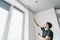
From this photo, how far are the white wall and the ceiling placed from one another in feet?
0.46

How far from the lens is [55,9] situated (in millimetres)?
2570

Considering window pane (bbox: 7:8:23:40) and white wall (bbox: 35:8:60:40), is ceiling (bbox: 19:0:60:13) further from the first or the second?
window pane (bbox: 7:8:23:40)

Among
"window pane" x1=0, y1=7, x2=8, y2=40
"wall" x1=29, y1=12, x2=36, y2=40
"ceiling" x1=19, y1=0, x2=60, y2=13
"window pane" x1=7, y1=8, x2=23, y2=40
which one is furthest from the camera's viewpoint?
"wall" x1=29, y1=12, x2=36, y2=40

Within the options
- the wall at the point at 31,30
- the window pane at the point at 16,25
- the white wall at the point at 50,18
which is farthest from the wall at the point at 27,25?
the white wall at the point at 50,18

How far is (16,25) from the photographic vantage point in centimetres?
241

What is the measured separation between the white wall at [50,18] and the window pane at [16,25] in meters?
0.53

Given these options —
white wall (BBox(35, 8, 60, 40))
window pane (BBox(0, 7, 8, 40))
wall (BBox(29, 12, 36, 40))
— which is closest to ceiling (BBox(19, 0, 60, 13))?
white wall (BBox(35, 8, 60, 40))

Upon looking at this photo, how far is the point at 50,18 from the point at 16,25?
965mm

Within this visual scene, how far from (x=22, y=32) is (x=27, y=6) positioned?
0.74m

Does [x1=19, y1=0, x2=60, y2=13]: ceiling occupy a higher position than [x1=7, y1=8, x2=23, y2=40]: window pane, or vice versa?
[x1=19, y1=0, x2=60, y2=13]: ceiling

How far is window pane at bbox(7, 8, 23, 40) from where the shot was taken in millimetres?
2185

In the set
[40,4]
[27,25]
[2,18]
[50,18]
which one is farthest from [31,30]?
[2,18]

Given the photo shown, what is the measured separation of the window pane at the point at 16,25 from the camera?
2.19 metres

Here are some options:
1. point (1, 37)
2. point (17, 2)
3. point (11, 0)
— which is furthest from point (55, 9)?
point (1, 37)
